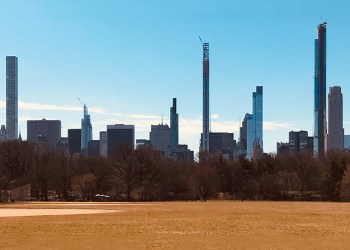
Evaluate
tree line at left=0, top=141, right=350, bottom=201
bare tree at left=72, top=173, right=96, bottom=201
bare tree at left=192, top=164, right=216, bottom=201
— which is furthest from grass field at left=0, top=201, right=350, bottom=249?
bare tree at left=192, top=164, right=216, bottom=201

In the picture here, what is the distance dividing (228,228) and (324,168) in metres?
81.6

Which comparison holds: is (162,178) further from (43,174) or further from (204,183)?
(43,174)

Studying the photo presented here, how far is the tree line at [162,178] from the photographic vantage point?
11412cm

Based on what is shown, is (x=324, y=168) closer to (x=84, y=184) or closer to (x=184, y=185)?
(x=184, y=185)

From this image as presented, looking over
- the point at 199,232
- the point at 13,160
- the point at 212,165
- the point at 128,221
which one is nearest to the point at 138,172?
the point at 212,165

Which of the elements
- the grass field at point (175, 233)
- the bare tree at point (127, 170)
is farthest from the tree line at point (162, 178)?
the grass field at point (175, 233)

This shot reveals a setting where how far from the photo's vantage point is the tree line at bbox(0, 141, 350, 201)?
114125mm

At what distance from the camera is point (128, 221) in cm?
4541

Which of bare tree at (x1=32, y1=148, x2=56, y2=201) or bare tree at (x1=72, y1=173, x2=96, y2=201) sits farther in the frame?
bare tree at (x1=32, y1=148, x2=56, y2=201)

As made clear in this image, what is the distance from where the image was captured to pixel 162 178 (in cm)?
11888

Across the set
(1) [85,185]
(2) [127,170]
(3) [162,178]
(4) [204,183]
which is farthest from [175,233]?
(2) [127,170]

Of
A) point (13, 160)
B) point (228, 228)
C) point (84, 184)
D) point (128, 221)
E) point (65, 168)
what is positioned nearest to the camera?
Answer: point (228, 228)

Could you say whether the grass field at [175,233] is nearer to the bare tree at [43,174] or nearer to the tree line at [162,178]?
the tree line at [162,178]

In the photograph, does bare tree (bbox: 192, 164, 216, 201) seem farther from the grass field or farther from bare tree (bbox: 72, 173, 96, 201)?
the grass field
